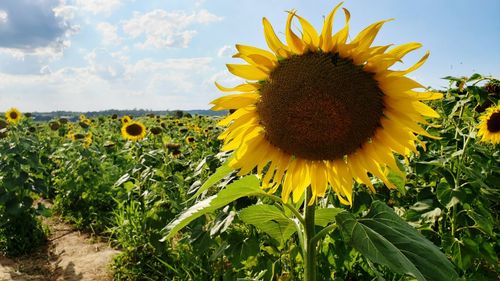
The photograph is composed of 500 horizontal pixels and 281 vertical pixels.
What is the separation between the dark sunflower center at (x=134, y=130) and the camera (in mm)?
6516

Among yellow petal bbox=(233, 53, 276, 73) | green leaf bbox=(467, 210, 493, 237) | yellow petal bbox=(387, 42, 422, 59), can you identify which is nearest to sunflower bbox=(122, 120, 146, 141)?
green leaf bbox=(467, 210, 493, 237)

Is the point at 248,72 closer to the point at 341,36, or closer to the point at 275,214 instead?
the point at 341,36

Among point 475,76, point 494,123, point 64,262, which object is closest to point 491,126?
point 494,123

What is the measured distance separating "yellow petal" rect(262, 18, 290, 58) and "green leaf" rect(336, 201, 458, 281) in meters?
0.53

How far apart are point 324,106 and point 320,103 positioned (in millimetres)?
16

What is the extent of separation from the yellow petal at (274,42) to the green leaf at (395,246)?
0.53 m

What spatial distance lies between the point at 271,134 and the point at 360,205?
0.99 m

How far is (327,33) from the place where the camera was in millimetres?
1350

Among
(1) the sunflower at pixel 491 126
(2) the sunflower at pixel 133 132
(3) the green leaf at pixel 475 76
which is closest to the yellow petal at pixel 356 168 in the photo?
(3) the green leaf at pixel 475 76

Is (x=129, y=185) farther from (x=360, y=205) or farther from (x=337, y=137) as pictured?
(x=337, y=137)

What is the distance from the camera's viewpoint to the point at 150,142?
6402mm

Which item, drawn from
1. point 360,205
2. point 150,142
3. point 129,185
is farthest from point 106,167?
point 360,205

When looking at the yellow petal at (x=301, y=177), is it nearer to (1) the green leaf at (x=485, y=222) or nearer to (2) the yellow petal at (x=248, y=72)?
(2) the yellow petal at (x=248, y=72)

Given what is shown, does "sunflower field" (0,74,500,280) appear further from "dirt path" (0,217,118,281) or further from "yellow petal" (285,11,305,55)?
"yellow petal" (285,11,305,55)
